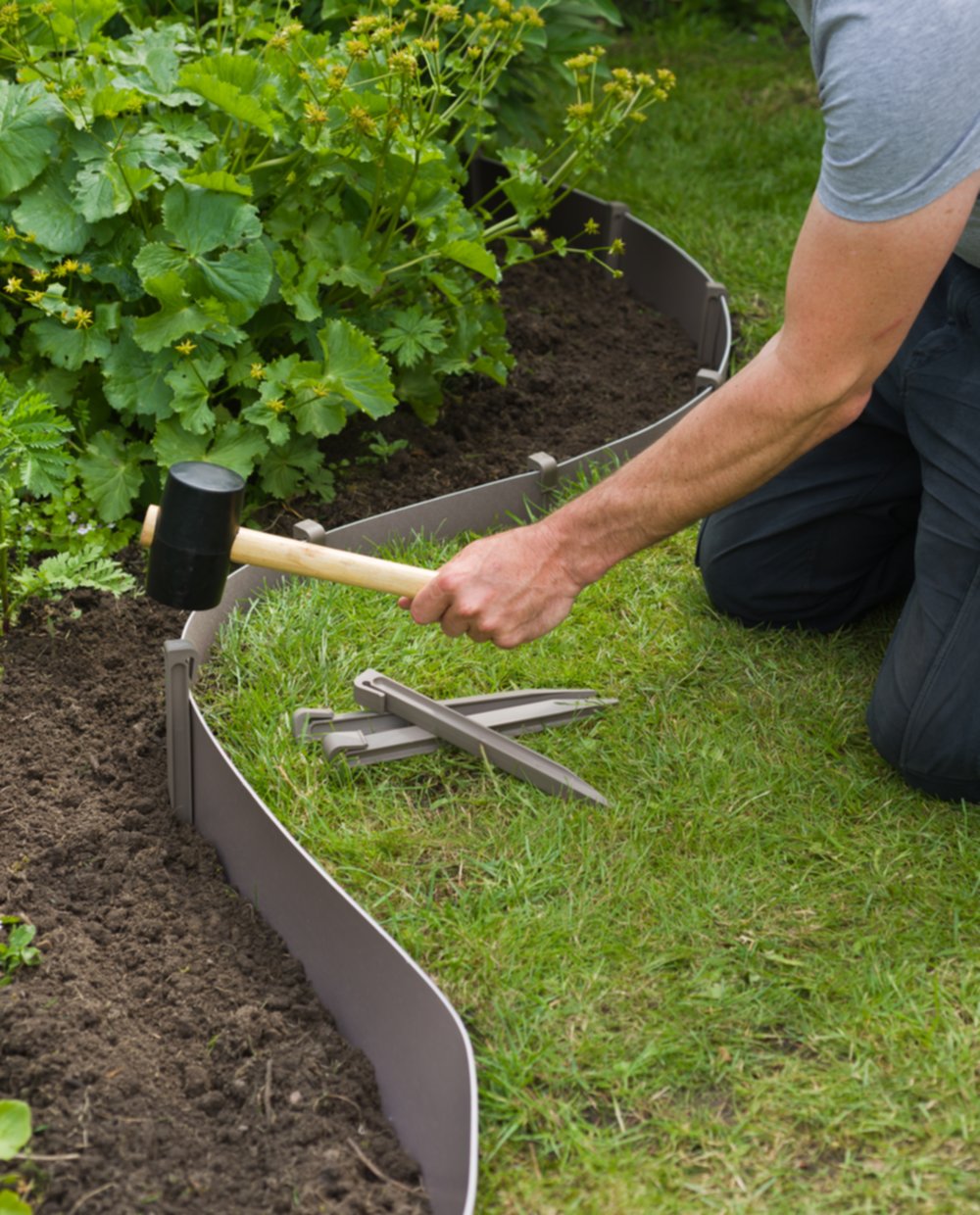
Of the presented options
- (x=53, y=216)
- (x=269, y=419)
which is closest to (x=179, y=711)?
(x=269, y=419)

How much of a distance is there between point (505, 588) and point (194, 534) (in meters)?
0.51

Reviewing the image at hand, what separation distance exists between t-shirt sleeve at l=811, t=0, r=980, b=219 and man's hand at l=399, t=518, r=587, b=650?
755mm

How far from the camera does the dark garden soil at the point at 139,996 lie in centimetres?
181

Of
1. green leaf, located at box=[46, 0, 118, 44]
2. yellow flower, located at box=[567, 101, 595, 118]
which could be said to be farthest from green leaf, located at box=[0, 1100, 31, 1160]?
yellow flower, located at box=[567, 101, 595, 118]

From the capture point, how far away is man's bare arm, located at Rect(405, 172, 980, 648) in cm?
188

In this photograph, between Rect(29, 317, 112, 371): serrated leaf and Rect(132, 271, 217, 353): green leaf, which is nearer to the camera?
Rect(132, 271, 217, 353): green leaf

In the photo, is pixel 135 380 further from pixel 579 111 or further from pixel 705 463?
pixel 705 463

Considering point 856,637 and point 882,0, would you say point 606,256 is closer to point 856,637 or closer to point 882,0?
point 856,637

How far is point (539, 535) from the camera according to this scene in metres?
2.29

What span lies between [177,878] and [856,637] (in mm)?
1497

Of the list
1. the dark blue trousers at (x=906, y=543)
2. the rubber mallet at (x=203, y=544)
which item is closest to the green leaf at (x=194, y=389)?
the rubber mallet at (x=203, y=544)

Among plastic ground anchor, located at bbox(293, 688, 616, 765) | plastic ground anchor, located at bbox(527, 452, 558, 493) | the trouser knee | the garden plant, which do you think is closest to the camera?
the garden plant

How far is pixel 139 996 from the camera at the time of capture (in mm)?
2078

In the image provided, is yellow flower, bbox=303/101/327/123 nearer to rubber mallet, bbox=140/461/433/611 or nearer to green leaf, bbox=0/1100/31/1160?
Answer: rubber mallet, bbox=140/461/433/611
